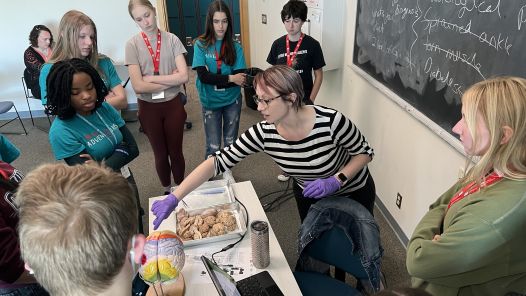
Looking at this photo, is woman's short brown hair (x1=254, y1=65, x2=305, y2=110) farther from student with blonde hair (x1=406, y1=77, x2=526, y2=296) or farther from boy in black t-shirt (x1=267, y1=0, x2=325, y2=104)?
boy in black t-shirt (x1=267, y1=0, x2=325, y2=104)

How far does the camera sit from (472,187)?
1.09 m

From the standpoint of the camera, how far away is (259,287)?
121 centimetres

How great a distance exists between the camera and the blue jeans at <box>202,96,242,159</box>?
2898 millimetres

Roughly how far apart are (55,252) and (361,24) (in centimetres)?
259

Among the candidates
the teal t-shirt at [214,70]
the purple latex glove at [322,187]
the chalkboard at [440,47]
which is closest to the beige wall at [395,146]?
the chalkboard at [440,47]

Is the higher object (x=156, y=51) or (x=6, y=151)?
(x=156, y=51)

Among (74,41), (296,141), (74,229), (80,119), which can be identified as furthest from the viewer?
(74,41)

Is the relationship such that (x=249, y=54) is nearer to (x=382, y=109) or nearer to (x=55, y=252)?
(x=382, y=109)

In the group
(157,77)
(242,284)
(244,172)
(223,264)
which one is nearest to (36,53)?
(157,77)

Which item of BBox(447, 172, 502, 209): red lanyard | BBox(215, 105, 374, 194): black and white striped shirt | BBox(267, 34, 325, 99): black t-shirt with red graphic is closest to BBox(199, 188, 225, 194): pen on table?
BBox(215, 105, 374, 194): black and white striped shirt

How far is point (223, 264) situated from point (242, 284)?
0.45ft

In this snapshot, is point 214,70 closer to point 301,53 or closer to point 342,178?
point 301,53

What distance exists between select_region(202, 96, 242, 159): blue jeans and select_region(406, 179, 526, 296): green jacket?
6.63 feet

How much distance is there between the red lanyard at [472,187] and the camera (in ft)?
3.32
